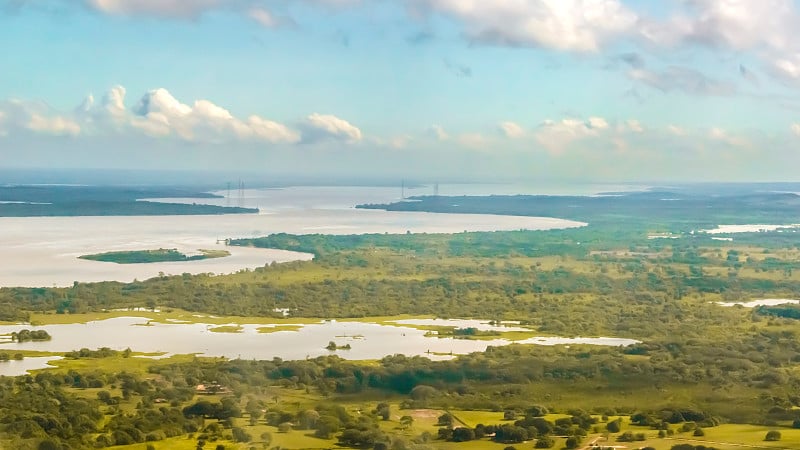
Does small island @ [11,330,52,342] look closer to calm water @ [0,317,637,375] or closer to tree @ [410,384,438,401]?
calm water @ [0,317,637,375]

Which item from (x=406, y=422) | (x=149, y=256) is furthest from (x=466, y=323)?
(x=149, y=256)

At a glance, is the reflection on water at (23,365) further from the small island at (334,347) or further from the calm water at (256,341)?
the small island at (334,347)

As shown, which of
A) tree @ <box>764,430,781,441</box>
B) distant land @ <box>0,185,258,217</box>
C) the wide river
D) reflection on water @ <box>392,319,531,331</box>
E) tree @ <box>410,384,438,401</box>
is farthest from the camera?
distant land @ <box>0,185,258,217</box>

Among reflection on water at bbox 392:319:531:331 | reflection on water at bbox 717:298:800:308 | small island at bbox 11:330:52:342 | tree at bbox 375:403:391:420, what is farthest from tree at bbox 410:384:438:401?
reflection on water at bbox 717:298:800:308

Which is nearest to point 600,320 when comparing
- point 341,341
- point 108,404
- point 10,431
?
point 341,341

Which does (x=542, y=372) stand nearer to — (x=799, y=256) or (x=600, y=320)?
(x=600, y=320)

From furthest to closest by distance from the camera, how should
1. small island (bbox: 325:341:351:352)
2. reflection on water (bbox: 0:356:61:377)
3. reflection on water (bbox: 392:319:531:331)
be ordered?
reflection on water (bbox: 392:319:531:331) → small island (bbox: 325:341:351:352) → reflection on water (bbox: 0:356:61:377)

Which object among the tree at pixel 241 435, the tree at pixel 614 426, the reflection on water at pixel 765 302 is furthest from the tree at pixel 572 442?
the reflection on water at pixel 765 302
